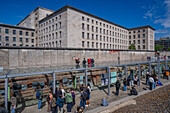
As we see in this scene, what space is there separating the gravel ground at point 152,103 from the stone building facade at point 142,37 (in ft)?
203

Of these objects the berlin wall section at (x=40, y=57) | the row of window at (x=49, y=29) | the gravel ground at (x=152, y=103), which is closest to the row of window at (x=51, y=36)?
the row of window at (x=49, y=29)

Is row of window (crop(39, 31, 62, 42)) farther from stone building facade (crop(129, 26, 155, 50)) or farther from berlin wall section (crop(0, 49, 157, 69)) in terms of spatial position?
stone building facade (crop(129, 26, 155, 50))

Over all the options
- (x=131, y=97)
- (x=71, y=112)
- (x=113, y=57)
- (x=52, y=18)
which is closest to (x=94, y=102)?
(x=71, y=112)

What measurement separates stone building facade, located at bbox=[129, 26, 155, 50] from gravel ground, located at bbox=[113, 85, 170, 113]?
6197cm

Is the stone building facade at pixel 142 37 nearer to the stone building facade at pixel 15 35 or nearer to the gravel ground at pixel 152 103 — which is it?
the stone building facade at pixel 15 35

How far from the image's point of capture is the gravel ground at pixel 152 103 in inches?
371

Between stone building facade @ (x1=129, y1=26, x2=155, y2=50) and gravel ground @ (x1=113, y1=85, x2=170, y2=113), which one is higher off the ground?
stone building facade @ (x1=129, y1=26, x2=155, y2=50)

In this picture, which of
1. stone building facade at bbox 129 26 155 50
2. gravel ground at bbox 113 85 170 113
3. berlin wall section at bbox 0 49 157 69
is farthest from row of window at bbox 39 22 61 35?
stone building facade at bbox 129 26 155 50

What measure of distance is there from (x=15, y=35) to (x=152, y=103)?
57059 mm

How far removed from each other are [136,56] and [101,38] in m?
18.2

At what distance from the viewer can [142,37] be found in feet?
229

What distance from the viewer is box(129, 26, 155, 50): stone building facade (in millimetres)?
67062

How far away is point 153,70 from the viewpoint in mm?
20797

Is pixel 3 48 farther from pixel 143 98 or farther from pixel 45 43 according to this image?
pixel 45 43
